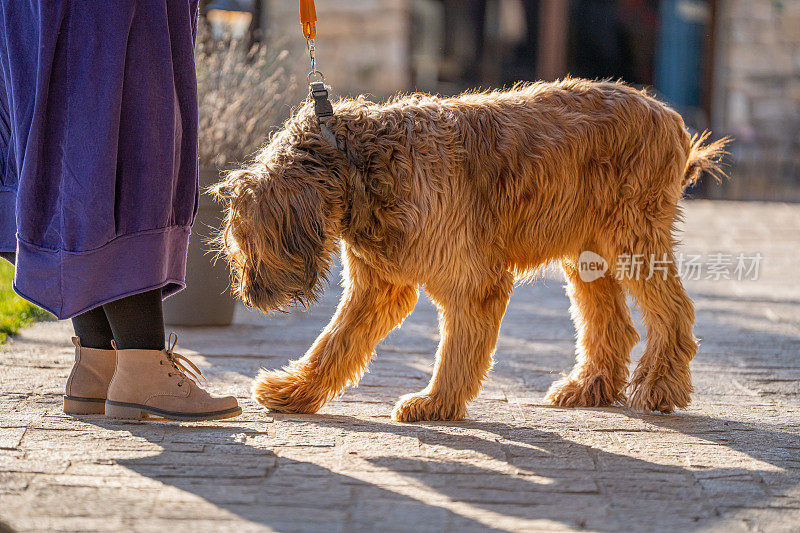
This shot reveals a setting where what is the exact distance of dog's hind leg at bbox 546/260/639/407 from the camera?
3988mm

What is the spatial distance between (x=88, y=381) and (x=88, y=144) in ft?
3.11

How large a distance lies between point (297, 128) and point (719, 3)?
1304cm

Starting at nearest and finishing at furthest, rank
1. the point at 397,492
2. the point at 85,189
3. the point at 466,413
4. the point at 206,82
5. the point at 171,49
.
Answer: the point at 397,492
the point at 85,189
the point at 171,49
the point at 466,413
the point at 206,82

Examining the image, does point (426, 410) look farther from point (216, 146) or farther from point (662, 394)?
point (216, 146)

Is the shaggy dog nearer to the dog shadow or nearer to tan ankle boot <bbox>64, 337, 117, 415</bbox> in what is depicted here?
the dog shadow

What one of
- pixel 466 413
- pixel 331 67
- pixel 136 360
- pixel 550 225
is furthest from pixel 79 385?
pixel 331 67

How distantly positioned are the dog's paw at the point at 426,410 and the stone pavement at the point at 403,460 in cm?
6

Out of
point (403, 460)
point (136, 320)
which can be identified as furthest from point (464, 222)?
point (136, 320)

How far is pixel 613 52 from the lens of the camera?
15547mm

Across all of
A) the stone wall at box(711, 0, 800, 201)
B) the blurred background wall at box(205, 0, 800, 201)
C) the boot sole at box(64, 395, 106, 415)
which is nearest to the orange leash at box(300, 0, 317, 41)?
the boot sole at box(64, 395, 106, 415)

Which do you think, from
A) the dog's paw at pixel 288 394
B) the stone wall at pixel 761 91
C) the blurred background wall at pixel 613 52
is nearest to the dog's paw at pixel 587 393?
the dog's paw at pixel 288 394

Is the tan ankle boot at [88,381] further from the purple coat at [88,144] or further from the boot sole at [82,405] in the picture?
the purple coat at [88,144]

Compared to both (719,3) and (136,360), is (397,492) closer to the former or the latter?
(136,360)

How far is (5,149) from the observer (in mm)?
3279
